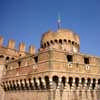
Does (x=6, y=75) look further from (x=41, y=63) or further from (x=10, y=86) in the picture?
(x=41, y=63)

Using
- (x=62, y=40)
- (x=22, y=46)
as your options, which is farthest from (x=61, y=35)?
(x=22, y=46)

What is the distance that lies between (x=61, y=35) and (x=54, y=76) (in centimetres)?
1026

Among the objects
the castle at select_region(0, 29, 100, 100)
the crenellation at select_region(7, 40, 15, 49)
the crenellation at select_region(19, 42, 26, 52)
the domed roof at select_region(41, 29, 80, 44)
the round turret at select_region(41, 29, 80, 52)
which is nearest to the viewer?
the castle at select_region(0, 29, 100, 100)

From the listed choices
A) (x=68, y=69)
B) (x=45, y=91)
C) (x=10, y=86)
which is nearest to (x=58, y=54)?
(x=68, y=69)

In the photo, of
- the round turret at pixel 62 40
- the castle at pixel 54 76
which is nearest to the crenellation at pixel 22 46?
the round turret at pixel 62 40

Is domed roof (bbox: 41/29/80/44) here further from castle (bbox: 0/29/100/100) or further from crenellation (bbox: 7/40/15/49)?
castle (bbox: 0/29/100/100)

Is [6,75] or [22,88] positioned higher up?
[6,75]

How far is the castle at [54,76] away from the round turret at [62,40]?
18.1 feet

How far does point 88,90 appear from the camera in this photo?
1755 cm

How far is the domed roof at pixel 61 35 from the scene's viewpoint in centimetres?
2348

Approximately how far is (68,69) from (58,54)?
7.09 ft

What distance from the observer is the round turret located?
23.2m

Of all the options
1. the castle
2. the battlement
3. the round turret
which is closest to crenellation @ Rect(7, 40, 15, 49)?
the battlement

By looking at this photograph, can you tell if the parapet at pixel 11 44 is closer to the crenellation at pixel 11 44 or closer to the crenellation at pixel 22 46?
the crenellation at pixel 11 44
